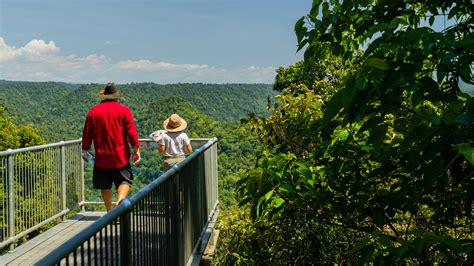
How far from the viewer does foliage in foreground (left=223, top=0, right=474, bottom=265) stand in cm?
201

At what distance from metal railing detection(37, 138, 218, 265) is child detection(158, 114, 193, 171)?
1308mm

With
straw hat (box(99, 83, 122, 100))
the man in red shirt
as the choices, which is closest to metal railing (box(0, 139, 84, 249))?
the man in red shirt

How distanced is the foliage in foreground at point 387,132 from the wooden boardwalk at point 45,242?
9.29 ft

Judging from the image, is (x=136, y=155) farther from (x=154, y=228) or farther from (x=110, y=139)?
(x=154, y=228)

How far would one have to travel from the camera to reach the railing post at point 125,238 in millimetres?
2391

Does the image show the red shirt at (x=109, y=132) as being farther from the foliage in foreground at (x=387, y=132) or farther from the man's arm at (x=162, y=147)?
the foliage in foreground at (x=387, y=132)

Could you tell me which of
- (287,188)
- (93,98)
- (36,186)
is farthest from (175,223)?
(93,98)

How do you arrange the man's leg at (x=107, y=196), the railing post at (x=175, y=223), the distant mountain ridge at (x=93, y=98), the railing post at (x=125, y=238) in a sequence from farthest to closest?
the distant mountain ridge at (x=93, y=98) → the man's leg at (x=107, y=196) → the railing post at (x=175, y=223) → the railing post at (x=125, y=238)

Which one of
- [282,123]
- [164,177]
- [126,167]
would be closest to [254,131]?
[282,123]

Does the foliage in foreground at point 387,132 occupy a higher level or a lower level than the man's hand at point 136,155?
higher

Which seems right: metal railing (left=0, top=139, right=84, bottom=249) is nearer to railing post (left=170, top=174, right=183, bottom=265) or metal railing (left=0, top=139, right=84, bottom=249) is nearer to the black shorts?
the black shorts

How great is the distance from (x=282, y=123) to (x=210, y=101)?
9321 cm

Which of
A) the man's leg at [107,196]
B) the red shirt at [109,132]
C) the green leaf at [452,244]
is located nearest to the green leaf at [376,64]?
the green leaf at [452,244]

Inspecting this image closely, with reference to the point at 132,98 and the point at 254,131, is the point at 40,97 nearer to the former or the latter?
the point at 132,98
